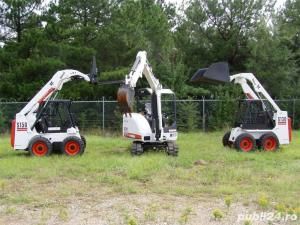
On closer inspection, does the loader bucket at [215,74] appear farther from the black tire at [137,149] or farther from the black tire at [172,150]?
the black tire at [137,149]

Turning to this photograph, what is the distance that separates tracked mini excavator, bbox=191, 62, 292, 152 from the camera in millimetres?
14664

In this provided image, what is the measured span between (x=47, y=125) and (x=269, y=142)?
6.41m

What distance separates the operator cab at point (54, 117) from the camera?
13992mm

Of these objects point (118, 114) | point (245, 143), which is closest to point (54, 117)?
point (245, 143)

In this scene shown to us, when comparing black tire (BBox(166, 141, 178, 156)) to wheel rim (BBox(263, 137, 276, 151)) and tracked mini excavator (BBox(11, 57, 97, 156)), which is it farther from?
wheel rim (BBox(263, 137, 276, 151))

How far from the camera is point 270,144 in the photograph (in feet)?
48.6

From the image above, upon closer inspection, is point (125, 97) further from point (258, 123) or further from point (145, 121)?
point (258, 123)

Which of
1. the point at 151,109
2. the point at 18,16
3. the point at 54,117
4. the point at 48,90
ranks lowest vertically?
the point at 54,117

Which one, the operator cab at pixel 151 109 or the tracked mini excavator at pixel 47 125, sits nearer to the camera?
the tracked mini excavator at pixel 47 125

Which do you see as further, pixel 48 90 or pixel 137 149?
pixel 48 90

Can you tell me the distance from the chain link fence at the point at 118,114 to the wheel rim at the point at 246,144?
7931 millimetres

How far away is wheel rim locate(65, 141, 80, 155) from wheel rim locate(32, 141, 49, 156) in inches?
21.7

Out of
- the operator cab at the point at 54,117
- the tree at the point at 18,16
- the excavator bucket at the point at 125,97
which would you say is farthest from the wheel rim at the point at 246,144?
the tree at the point at 18,16

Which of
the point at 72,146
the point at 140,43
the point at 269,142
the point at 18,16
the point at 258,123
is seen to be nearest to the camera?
the point at 72,146
